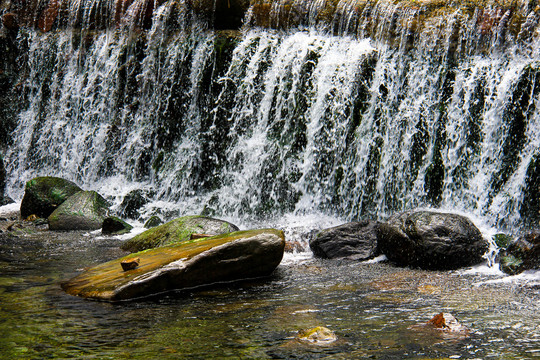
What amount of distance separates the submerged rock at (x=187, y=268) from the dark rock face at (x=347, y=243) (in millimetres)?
1297

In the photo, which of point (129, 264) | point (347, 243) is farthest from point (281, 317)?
point (347, 243)

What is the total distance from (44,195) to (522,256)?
9757mm

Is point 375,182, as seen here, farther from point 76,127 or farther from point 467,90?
point 76,127

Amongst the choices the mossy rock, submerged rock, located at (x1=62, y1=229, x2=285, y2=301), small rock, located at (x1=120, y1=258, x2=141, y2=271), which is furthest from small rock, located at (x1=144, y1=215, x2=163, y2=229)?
small rock, located at (x1=120, y1=258, x2=141, y2=271)

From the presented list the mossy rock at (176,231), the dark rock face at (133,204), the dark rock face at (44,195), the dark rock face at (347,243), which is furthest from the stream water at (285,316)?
the dark rock face at (44,195)

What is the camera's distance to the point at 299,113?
10820 millimetres

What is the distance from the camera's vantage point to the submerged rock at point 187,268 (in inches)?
205

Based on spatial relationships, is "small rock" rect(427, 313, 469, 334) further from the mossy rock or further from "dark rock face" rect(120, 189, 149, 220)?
"dark rock face" rect(120, 189, 149, 220)

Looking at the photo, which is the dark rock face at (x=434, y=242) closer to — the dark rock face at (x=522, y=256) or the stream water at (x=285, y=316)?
the stream water at (x=285, y=316)

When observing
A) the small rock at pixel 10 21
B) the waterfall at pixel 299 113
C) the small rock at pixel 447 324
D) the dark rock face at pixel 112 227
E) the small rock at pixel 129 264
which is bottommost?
the dark rock face at pixel 112 227

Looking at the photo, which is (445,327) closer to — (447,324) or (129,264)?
(447,324)

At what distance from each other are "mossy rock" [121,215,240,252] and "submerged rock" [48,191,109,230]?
2.34m

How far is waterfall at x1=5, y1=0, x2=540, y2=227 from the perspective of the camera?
893 cm

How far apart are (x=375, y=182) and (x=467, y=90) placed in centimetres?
233
